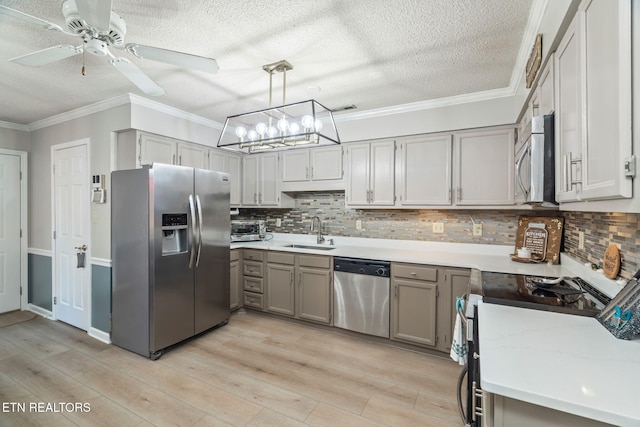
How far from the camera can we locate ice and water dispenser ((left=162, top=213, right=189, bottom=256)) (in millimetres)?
2771

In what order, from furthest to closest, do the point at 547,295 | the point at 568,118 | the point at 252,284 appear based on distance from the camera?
the point at 252,284, the point at 547,295, the point at 568,118

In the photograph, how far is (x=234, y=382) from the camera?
233 cm

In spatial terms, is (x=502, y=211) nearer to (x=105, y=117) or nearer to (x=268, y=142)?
(x=268, y=142)

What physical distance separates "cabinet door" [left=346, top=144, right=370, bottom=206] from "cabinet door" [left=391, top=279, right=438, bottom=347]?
1.03 m

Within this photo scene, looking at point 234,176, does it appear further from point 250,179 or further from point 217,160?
point 217,160

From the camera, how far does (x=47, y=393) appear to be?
2197 millimetres

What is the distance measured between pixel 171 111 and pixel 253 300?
2.41 metres

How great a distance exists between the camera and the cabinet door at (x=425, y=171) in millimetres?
3016

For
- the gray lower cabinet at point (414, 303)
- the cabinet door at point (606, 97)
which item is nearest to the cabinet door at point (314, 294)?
the gray lower cabinet at point (414, 303)

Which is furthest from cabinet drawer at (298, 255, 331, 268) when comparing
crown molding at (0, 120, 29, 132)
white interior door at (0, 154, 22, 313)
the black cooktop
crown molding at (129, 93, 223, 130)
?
crown molding at (0, 120, 29, 132)

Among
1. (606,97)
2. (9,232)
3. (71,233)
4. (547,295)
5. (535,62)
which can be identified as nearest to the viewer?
(606,97)

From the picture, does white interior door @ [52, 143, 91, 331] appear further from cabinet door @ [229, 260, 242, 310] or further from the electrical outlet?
the electrical outlet

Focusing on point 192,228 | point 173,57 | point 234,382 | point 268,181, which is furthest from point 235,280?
point 173,57

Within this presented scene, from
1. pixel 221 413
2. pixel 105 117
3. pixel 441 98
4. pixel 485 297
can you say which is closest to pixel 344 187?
pixel 441 98
